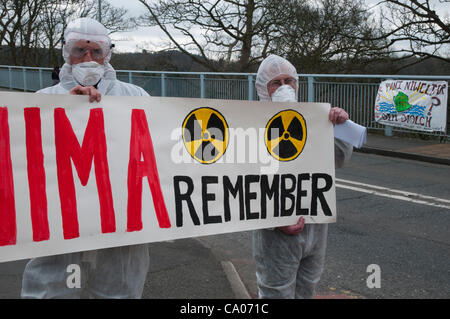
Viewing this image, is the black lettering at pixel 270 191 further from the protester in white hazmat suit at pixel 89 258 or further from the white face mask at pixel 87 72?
the white face mask at pixel 87 72

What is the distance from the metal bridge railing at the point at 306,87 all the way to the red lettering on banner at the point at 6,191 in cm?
1140

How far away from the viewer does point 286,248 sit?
274cm

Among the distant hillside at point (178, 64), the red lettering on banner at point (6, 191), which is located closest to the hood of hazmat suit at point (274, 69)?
the red lettering on banner at point (6, 191)

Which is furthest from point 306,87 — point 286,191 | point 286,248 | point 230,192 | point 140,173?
point 140,173

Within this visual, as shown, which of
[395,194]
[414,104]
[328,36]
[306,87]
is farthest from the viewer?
[328,36]

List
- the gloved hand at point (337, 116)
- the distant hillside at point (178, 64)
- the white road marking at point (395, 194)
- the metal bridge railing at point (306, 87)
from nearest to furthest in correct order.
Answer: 1. the gloved hand at point (337, 116)
2. the white road marking at point (395, 194)
3. the metal bridge railing at point (306, 87)
4. the distant hillside at point (178, 64)

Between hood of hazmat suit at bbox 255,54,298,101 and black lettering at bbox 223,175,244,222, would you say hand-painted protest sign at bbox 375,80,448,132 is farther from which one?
black lettering at bbox 223,175,244,222

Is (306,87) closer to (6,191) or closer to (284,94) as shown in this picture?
(284,94)

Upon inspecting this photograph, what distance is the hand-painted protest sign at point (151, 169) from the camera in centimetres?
245

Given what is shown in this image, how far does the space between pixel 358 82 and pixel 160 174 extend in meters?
12.7

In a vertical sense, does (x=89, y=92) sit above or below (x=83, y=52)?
below

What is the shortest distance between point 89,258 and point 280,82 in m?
1.34

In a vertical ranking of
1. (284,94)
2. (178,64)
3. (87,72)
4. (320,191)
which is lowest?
(320,191)

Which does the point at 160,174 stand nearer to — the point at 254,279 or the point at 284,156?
the point at 284,156
